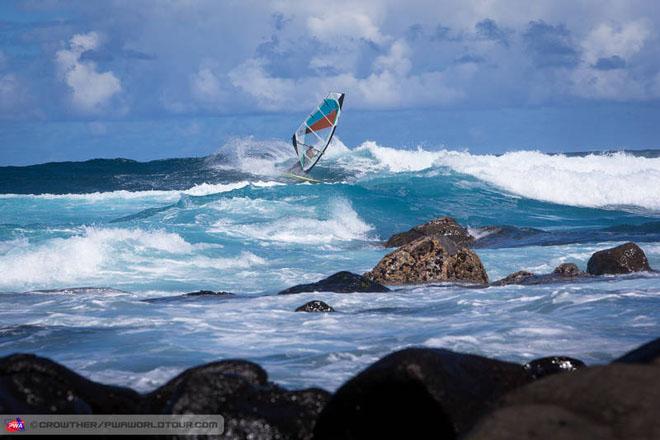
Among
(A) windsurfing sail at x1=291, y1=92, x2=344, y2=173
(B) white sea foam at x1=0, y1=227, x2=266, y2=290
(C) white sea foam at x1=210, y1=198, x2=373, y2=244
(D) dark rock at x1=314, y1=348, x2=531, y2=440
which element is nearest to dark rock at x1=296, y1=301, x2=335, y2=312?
(D) dark rock at x1=314, y1=348, x2=531, y2=440

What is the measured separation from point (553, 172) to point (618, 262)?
25.8 meters

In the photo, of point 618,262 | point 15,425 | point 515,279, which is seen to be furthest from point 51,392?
point 618,262

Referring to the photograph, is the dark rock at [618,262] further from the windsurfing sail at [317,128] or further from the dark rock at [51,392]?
the windsurfing sail at [317,128]

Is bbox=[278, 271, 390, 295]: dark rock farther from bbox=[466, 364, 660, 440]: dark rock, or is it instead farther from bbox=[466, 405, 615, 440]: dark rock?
bbox=[466, 405, 615, 440]: dark rock

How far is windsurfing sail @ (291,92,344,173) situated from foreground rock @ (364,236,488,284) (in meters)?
20.8

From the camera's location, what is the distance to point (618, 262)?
14.3 m

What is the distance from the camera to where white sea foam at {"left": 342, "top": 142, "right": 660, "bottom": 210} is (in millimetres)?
36625

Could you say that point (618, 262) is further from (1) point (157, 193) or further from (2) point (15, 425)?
(1) point (157, 193)

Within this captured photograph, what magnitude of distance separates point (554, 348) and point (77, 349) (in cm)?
437

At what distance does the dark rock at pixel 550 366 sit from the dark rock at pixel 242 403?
128 centimetres

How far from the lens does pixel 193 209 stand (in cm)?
3055

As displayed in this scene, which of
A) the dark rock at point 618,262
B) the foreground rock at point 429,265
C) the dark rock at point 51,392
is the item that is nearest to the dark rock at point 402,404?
the dark rock at point 51,392

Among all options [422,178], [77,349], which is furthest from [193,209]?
[77,349]

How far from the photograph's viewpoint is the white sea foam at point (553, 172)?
120 feet
